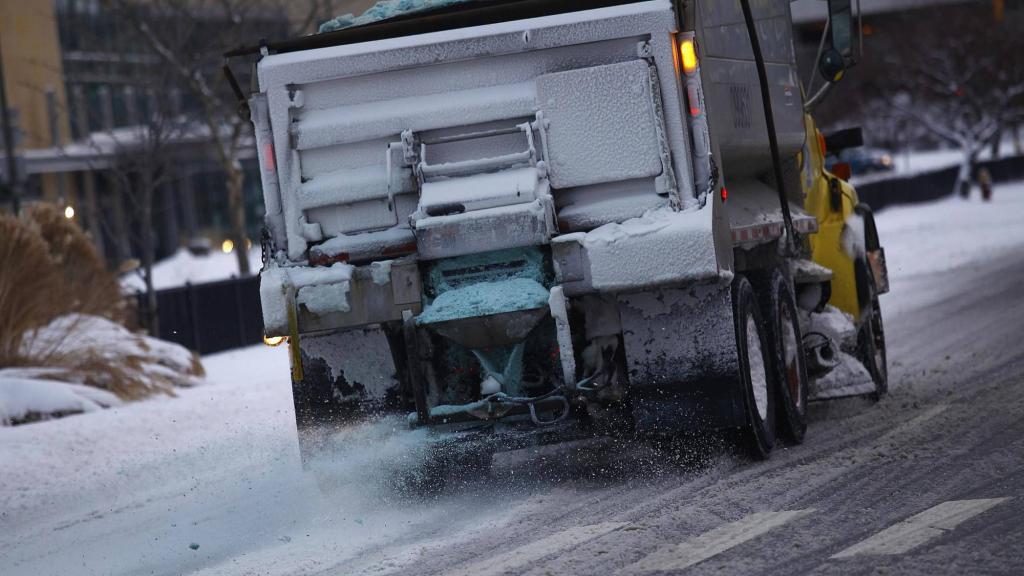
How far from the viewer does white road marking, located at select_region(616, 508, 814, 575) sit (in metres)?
5.68

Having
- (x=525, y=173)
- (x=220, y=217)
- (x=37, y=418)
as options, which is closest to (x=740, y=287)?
(x=525, y=173)

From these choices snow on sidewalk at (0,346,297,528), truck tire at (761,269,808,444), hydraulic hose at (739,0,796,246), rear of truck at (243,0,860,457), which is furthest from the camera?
snow on sidewalk at (0,346,297,528)

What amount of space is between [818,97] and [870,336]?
5.54ft

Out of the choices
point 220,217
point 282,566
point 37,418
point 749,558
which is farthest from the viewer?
point 220,217

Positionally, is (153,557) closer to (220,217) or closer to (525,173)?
(525,173)

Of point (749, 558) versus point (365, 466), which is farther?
point (365, 466)

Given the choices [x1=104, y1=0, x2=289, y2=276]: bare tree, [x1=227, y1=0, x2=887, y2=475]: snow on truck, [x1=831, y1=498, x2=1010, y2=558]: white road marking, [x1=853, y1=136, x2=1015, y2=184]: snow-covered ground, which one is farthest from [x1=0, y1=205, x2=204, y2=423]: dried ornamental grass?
[x1=853, y1=136, x2=1015, y2=184]: snow-covered ground

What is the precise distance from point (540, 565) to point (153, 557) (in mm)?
2108

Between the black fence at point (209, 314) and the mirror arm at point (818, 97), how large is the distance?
994 centimetres

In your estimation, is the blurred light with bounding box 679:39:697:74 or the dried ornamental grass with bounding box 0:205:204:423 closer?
the blurred light with bounding box 679:39:697:74

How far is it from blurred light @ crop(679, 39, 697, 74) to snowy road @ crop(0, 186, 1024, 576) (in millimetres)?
2023

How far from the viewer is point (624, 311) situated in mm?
7492

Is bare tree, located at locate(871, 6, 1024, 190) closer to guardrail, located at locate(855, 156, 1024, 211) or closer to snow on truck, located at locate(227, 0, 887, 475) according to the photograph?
guardrail, located at locate(855, 156, 1024, 211)

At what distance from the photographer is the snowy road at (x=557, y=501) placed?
5.93 metres
